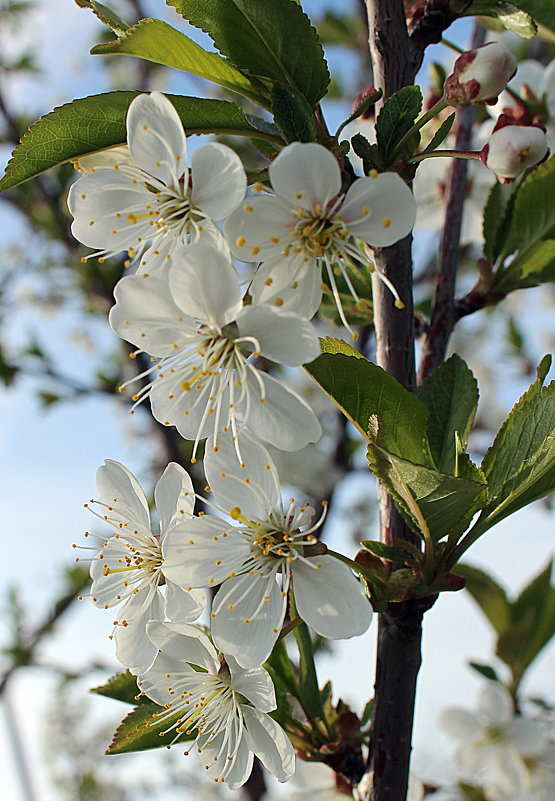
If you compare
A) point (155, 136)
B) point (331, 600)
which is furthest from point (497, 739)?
point (155, 136)

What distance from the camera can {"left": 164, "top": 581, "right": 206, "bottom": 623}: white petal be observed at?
53 centimetres

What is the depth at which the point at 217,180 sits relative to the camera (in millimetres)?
493

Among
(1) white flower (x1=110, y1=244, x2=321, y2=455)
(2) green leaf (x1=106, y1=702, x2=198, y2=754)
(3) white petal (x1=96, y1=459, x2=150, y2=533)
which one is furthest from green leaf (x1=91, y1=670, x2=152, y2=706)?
(1) white flower (x1=110, y1=244, x2=321, y2=455)

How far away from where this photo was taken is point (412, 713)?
25.1 inches

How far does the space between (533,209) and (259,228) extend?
38 centimetres

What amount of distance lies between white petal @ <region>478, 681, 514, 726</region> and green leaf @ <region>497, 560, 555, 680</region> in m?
0.05

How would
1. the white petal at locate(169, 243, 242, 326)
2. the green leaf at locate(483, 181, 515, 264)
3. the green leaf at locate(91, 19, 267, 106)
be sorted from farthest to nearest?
1. the green leaf at locate(483, 181, 515, 264)
2. the green leaf at locate(91, 19, 267, 106)
3. the white petal at locate(169, 243, 242, 326)

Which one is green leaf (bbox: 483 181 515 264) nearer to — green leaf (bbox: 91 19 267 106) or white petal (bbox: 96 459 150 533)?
green leaf (bbox: 91 19 267 106)

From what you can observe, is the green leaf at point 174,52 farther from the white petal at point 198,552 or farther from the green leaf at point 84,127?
the white petal at point 198,552

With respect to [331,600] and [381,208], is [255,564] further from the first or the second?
[381,208]

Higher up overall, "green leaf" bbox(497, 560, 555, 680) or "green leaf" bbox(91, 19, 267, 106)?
"green leaf" bbox(91, 19, 267, 106)

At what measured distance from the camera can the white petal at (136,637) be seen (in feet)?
1.88

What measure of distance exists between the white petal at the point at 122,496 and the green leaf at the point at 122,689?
0.50ft

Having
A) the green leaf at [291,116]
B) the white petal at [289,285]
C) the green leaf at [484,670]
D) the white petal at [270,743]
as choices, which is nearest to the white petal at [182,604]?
the white petal at [270,743]
